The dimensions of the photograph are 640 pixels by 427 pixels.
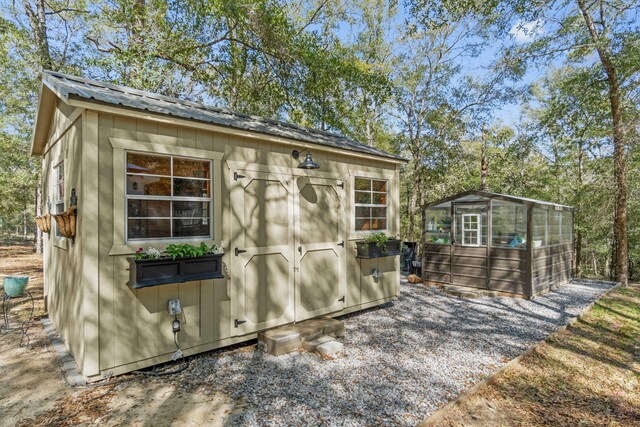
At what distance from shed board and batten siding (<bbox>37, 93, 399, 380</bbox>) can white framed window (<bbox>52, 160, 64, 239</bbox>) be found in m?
0.21

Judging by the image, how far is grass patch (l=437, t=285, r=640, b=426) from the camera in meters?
2.83

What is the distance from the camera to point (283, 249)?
4.41 metres

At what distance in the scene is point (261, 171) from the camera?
4215mm

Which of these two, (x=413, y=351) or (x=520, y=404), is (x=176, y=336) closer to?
(x=413, y=351)

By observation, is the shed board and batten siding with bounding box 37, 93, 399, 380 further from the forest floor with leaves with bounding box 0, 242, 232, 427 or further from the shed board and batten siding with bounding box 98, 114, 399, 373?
the forest floor with leaves with bounding box 0, 242, 232, 427

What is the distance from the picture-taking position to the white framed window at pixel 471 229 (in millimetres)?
7637

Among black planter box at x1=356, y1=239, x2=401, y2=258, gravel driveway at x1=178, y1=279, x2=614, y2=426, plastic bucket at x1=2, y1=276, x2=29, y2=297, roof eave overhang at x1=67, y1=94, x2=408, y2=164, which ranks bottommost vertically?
gravel driveway at x1=178, y1=279, x2=614, y2=426

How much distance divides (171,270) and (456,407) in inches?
114

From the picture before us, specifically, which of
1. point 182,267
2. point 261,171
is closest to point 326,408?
point 182,267

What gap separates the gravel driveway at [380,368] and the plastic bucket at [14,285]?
505 cm

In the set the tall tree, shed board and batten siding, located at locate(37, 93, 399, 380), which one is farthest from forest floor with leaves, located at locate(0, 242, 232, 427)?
the tall tree

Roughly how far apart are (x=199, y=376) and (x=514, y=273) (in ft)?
21.8

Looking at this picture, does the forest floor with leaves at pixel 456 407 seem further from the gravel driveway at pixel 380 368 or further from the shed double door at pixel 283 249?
the shed double door at pixel 283 249

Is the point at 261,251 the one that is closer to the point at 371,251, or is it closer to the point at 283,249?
the point at 283,249
